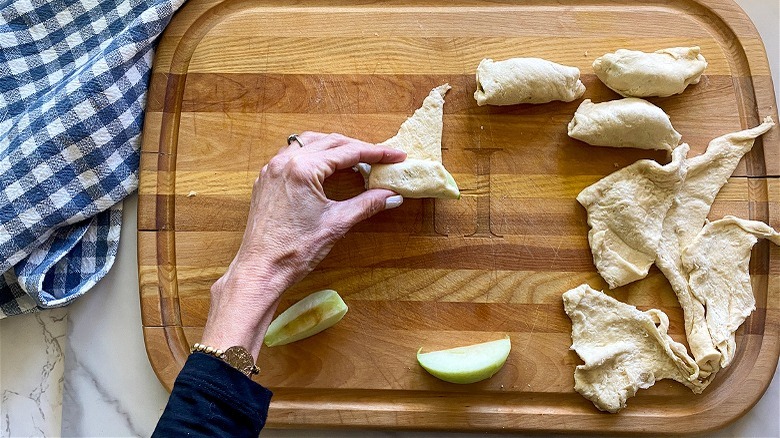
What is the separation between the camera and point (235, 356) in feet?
4.68

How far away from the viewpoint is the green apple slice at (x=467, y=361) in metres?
1.62

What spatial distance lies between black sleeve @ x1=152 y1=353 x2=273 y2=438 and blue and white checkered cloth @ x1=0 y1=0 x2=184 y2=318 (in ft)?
2.01

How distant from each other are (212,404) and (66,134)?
2.99 ft

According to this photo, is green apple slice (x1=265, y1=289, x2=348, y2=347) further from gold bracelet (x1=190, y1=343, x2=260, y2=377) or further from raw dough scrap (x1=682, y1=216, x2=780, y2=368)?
raw dough scrap (x1=682, y1=216, x2=780, y2=368)

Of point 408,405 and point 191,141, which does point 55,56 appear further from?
point 408,405

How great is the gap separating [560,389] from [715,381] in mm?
426

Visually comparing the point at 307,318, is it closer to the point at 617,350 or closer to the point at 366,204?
the point at 366,204

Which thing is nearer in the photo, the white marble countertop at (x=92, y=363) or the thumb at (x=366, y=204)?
the thumb at (x=366, y=204)

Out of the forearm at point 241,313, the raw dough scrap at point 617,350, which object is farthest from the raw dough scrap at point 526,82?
the forearm at point 241,313

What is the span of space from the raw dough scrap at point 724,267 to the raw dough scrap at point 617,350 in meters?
0.13

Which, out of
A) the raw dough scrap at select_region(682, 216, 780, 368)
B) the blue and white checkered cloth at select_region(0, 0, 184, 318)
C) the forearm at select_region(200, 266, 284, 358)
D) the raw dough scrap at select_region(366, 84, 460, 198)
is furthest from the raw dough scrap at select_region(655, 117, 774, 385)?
the blue and white checkered cloth at select_region(0, 0, 184, 318)

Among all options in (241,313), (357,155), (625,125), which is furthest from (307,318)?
(625,125)

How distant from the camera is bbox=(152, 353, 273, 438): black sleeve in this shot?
1.35m

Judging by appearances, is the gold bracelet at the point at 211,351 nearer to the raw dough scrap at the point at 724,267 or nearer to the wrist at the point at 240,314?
the wrist at the point at 240,314
